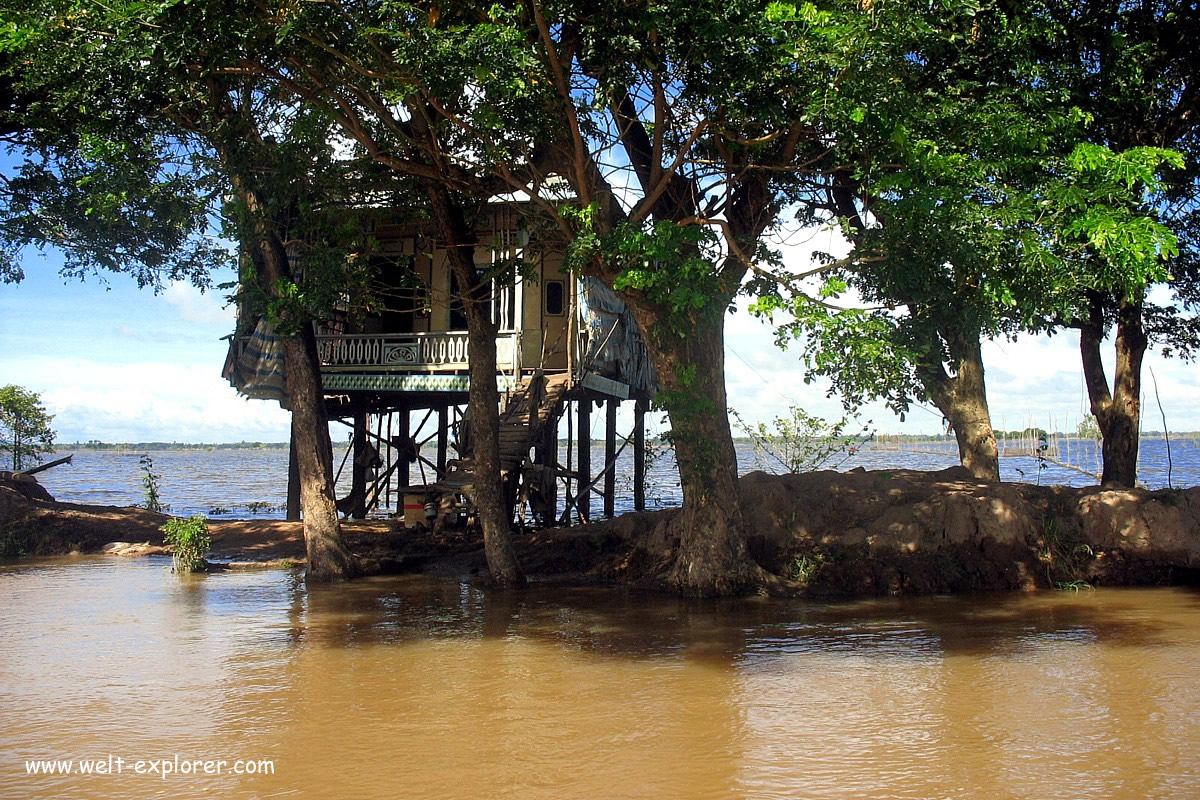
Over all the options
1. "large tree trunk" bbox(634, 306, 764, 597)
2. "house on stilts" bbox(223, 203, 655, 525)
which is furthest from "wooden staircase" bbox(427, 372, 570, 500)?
"large tree trunk" bbox(634, 306, 764, 597)

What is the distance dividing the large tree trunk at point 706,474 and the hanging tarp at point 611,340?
3.98 m

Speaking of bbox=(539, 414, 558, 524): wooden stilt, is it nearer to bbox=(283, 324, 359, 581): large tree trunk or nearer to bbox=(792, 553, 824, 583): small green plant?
bbox=(283, 324, 359, 581): large tree trunk

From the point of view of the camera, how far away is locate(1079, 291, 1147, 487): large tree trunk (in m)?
15.5

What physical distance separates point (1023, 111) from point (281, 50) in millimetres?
7666

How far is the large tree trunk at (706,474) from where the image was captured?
11.6m

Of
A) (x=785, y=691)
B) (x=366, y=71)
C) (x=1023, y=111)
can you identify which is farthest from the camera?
(x=1023, y=111)

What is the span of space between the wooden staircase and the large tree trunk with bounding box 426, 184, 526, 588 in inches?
92.1

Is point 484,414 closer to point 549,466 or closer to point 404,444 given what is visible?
point 549,466

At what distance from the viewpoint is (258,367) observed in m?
18.1

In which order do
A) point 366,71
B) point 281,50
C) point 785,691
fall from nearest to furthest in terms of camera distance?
point 785,691
point 366,71
point 281,50

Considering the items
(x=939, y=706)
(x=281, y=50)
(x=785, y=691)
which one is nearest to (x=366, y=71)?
(x=281, y=50)

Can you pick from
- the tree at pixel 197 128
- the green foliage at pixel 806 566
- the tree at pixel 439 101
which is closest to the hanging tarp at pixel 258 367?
the tree at pixel 197 128

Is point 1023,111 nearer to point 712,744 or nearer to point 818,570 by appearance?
point 818,570

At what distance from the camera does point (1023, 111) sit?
35.2 ft
